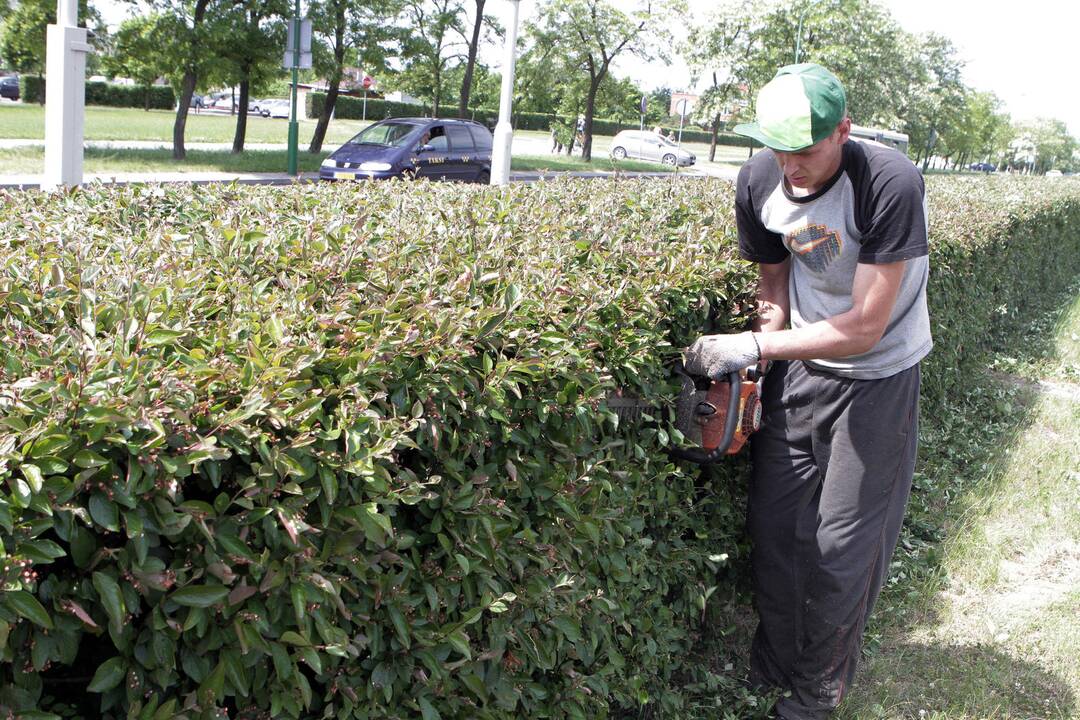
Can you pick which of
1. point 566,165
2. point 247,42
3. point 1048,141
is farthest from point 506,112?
point 1048,141

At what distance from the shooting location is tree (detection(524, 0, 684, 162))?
101ft

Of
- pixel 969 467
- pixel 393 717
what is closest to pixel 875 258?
pixel 393 717

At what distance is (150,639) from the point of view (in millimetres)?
1485

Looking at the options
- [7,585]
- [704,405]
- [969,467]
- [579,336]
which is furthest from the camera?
[969,467]

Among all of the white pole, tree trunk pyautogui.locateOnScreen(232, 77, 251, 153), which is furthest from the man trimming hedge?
tree trunk pyautogui.locateOnScreen(232, 77, 251, 153)

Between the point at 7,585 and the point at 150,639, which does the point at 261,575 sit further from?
the point at 7,585

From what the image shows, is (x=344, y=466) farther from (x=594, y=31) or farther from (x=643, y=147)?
(x=643, y=147)

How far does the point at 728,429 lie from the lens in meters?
2.77

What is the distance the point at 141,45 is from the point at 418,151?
6.58 m

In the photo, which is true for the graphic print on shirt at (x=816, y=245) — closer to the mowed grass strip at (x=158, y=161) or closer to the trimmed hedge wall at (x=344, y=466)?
the trimmed hedge wall at (x=344, y=466)

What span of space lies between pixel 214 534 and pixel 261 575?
0.12m

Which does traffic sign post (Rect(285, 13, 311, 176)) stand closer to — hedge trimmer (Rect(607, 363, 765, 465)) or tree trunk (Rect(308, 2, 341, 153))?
tree trunk (Rect(308, 2, 341, 153))

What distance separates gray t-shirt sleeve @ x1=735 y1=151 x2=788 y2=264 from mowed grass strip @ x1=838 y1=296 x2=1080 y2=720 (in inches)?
67.8

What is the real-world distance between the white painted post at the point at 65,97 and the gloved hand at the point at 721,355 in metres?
6.87
